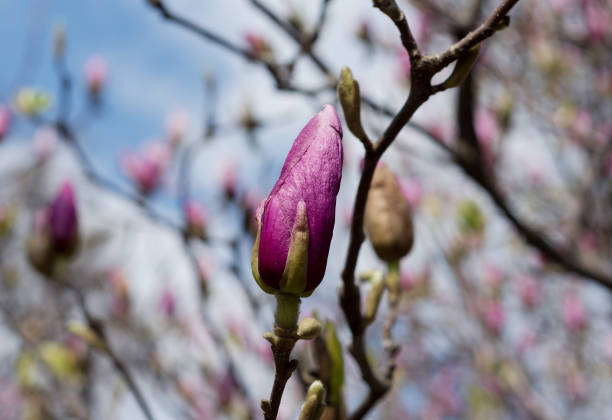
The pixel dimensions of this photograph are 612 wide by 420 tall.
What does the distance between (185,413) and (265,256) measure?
2.05m

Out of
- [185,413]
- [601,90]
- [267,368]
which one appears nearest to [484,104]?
[601,90]

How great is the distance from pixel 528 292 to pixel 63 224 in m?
3.23

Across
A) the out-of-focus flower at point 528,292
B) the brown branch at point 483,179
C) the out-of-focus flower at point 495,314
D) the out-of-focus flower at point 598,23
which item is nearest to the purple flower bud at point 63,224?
the brown branch at point 483,179

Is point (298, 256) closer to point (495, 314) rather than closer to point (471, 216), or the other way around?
point (471, 216)

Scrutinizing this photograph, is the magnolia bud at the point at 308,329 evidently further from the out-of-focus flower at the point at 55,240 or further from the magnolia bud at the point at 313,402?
the out-of-focus flower at the point at 55,240

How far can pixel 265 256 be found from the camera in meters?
0.56

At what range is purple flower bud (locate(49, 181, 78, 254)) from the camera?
4.44 feet

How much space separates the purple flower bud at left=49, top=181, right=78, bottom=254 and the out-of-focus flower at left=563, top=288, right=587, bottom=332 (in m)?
2.82

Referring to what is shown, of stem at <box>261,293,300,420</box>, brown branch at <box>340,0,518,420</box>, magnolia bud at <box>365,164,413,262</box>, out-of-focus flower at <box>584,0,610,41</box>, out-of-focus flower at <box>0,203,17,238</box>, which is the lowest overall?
stem at <box>261,293,300,420</box>

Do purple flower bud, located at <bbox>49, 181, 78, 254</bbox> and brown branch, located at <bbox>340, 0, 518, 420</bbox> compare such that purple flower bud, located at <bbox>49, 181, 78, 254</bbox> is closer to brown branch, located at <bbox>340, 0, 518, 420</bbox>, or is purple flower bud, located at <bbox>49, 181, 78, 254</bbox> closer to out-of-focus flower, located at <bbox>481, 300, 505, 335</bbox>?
brown branch, located at <bbox>340, 0, 518, 420</bbox>

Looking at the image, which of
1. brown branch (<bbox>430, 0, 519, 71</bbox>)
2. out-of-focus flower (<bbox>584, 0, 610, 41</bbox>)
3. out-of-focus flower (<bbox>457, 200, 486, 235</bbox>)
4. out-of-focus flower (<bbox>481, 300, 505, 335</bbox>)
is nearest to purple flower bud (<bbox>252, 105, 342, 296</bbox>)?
brown branch (<bbox>430, 0, 519, 71</bbox>)

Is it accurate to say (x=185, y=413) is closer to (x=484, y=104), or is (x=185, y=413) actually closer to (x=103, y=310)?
(x=484, y=104)

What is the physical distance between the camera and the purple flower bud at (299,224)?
1.80ft

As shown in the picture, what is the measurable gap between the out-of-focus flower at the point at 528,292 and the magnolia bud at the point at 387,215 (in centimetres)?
329
